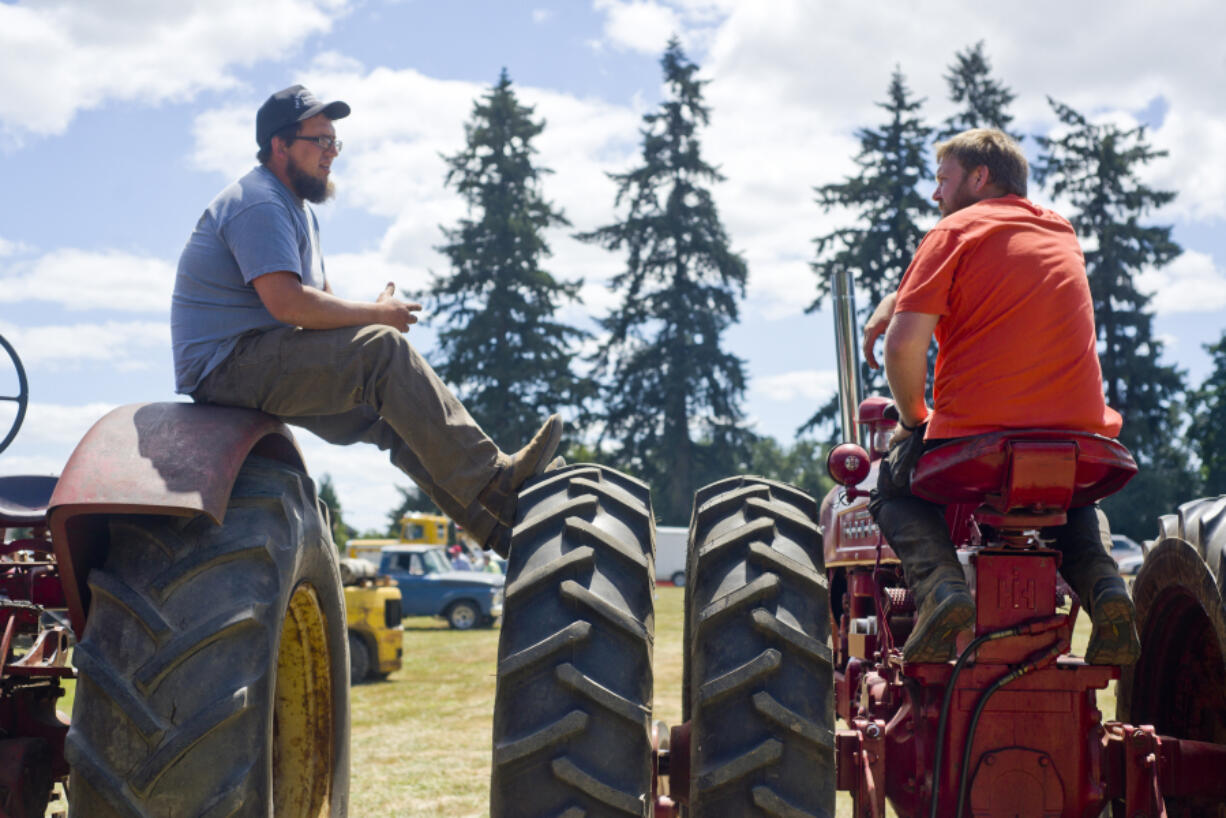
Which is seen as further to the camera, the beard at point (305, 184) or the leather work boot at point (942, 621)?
the beard at point (305, 184)

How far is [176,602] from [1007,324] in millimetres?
2407

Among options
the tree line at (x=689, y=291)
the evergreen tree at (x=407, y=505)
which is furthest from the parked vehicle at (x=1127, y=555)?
the evergreen tree at (x=407, y=505)

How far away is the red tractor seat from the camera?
11.0ft

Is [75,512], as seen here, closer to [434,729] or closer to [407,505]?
[434,729]

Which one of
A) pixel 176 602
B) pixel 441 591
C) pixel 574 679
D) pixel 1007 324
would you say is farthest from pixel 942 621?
pixel 441 591

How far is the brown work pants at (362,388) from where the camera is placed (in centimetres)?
391

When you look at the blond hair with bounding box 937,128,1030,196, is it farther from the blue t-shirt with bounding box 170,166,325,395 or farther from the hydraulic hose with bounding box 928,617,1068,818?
the blue t-shirt with bounding box 170,166,325,395

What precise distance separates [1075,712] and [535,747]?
1.81 m

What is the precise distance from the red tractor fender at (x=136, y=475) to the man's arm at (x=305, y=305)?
17.8 inches

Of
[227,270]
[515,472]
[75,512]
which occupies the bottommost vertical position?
[75,512]

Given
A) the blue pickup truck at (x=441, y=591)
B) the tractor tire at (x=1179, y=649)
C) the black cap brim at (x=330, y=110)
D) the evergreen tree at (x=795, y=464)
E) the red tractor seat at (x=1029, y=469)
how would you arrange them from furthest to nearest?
the evergreen tree at (x=795, y=464) → the blue pickup truck at (x=441, y=591) → the black cap brim at (x=330, y=110) → the tractor tire at (x=1179, y=649) → the red tractor seat at (x=1029, y=469)

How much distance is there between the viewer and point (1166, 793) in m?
3.89

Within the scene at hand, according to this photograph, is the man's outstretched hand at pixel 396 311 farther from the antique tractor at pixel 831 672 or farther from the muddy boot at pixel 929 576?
the muddy boot at pixel 929 576

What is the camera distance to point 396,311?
A: 4199mm
